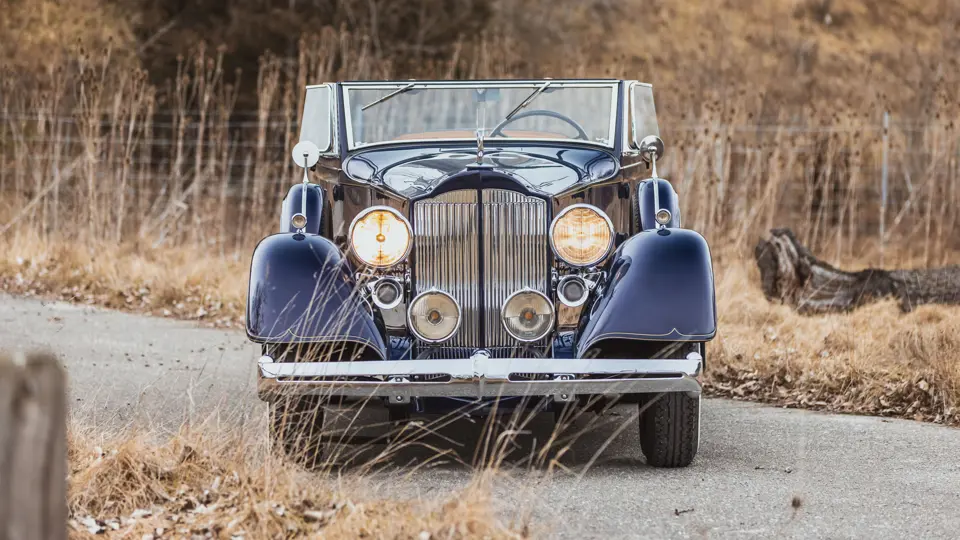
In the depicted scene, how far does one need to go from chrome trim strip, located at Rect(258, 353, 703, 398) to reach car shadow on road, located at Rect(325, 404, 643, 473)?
0.59 ft

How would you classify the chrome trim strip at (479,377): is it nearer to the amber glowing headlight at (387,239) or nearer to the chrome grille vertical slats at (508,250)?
the chrome grille vertical slats at (508,250)

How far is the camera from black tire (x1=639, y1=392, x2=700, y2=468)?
515 cm

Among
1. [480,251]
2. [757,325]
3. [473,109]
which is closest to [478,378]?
[480,251]

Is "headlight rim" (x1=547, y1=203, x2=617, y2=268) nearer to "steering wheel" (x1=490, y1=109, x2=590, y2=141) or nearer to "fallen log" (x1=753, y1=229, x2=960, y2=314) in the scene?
"steering wheel" (x1=490, y1=109, x2=590, y2=141)

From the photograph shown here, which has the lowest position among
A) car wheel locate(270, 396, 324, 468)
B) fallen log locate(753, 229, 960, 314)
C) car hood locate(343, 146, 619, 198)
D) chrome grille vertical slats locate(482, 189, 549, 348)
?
fallen log locate(753, 229, 960, 314)

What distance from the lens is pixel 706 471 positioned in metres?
5.22

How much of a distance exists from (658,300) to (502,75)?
323 inches

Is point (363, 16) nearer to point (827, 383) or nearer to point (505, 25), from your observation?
point (505, 25)

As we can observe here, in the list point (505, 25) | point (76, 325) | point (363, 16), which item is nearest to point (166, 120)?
point (363, 16)

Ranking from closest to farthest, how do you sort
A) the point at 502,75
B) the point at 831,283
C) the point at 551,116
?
the point at 551,116 < the point at 831,283 < the point at 502,75

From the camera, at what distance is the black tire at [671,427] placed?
16.9 feet

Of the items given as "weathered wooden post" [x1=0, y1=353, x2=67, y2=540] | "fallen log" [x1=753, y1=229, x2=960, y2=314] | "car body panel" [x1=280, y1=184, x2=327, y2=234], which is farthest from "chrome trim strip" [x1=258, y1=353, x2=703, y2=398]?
"fallen log" [x1=753, y1=229, x2=960, y2=314]

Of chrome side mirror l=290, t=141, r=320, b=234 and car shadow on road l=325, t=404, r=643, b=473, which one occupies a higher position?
chrome side mirror l=290, t=141, r=320, b=234

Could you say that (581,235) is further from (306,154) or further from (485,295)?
(306,154)
